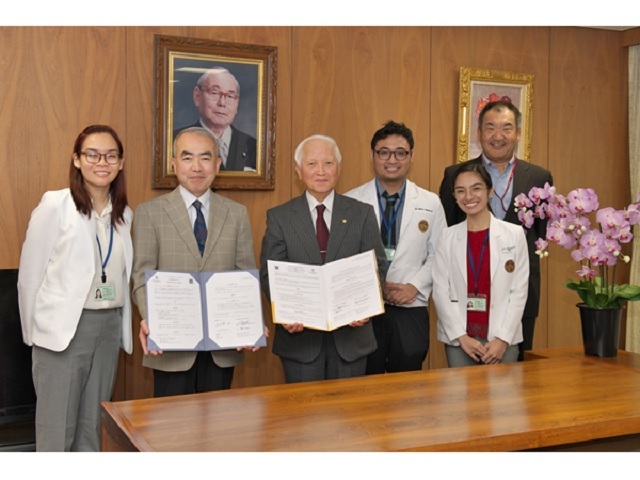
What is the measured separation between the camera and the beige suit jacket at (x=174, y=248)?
3213 millimetres

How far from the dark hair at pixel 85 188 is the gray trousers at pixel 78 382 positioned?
47 cm

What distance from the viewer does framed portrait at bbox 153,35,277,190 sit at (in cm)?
427

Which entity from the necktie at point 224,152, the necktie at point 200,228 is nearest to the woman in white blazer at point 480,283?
the necktie at point 200,228

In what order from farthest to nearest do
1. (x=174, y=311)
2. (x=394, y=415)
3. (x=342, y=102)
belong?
(x=342, y=102) < (x=174, y=311) < (x=394, y=415)

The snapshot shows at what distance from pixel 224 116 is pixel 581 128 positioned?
3.05m

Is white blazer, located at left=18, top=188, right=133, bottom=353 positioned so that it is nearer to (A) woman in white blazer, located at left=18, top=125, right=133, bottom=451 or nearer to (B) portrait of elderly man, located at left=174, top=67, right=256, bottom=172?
(A) woman in white blazer, located at left=18, top=125, right=133, bottom=451

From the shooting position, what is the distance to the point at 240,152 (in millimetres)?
4512

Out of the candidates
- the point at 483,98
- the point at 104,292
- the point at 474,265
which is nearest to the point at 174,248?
the point at 104,292

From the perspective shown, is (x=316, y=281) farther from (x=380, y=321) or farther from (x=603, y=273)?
(x=603, y=273)

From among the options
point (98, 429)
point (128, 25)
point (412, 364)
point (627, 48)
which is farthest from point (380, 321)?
point (627, 48)

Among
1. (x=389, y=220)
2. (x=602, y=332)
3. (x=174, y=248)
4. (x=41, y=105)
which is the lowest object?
(x=602, y=332)

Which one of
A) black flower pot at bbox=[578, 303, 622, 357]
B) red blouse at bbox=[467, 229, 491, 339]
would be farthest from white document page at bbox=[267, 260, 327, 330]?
black flower pot at bbox=[578, 303, 622, 357]

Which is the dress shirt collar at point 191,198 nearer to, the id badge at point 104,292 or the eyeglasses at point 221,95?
the id badge at point 104,292

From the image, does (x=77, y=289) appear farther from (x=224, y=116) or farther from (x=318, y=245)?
(x=224, y=116)
